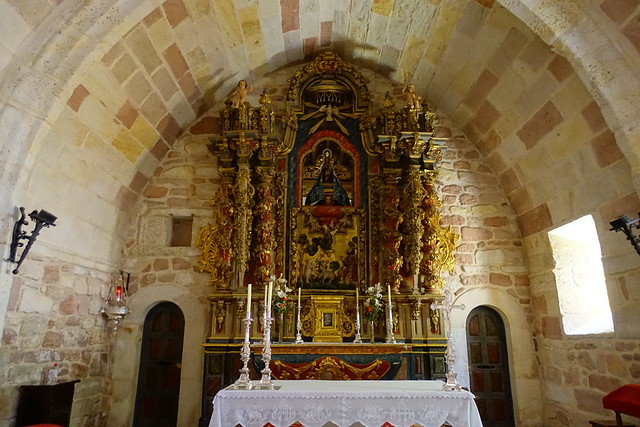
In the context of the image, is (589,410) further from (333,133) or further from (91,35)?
(91,35)

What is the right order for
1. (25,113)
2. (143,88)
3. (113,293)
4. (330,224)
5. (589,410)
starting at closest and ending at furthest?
(25,113) → (589,410) → (143,88) → (113,293) → (330,224)

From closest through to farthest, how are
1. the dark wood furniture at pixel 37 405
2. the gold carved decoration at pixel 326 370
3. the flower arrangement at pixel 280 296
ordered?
the dark wood furniture at pixel 37 405, the gold carved decoration at pixel 326 370, the flower arrangement at pixel 280 296

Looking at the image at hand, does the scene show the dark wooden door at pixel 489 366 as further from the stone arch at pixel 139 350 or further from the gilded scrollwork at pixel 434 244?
Answer: the stone arch at pixel 139 350

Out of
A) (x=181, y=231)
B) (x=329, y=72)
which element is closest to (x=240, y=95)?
(x=329, y=72)

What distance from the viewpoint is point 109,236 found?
606 centimetres

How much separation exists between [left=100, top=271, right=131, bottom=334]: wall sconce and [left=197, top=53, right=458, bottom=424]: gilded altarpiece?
1.09 metres

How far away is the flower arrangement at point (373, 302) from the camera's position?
5.77 metres

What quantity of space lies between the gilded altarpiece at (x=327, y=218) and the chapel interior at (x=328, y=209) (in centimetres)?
3

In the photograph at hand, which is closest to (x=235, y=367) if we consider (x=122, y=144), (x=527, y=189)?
(x=122, y=144)

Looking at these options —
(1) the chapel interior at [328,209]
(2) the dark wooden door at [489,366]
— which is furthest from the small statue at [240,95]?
(2) the dark wooden door at [489,366]

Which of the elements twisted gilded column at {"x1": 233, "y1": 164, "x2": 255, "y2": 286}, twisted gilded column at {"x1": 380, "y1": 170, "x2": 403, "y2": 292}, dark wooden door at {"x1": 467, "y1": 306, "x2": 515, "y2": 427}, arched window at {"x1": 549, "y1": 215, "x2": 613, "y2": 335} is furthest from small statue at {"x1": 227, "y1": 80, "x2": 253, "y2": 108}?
arched window at {"x1": 549, "y1": 215, "x2": 613, "y2": 335}

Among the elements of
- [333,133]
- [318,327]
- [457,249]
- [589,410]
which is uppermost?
[333,133]

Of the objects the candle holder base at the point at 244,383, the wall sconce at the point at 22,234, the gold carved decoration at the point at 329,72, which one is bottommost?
the candle holder base at the point at 244,383

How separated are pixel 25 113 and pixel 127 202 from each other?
246cm
